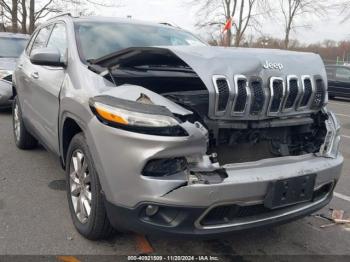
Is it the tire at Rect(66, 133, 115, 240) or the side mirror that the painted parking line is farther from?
the side mirror

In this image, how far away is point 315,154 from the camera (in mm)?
3031

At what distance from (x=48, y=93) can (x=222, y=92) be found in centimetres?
182

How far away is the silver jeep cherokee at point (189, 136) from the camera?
7.95 feet

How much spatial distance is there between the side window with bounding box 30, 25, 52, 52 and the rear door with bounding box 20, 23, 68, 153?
A: 0.03m

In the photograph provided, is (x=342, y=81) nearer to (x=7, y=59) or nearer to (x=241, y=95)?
(x=7, y=59)

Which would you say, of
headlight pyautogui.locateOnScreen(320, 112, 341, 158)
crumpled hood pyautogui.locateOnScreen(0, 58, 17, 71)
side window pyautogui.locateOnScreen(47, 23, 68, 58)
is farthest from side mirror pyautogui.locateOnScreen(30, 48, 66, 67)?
crumpled hood pyautogui.locateOnScreen(0, 58, 17, 71)

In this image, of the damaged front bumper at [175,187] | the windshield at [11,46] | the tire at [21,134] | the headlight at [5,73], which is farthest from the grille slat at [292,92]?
the windshield at [11,46]

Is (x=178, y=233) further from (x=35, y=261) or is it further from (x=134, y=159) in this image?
(x=35, y=261)

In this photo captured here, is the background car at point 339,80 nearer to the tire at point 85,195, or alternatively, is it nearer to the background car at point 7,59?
the background car at point 7,59

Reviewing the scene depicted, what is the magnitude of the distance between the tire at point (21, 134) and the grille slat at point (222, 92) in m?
3.29

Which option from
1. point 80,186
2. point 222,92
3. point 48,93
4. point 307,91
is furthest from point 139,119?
point 48,93

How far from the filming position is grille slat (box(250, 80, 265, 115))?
9.05 ft

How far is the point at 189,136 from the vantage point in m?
2.43

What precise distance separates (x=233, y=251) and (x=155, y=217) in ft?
2.71
